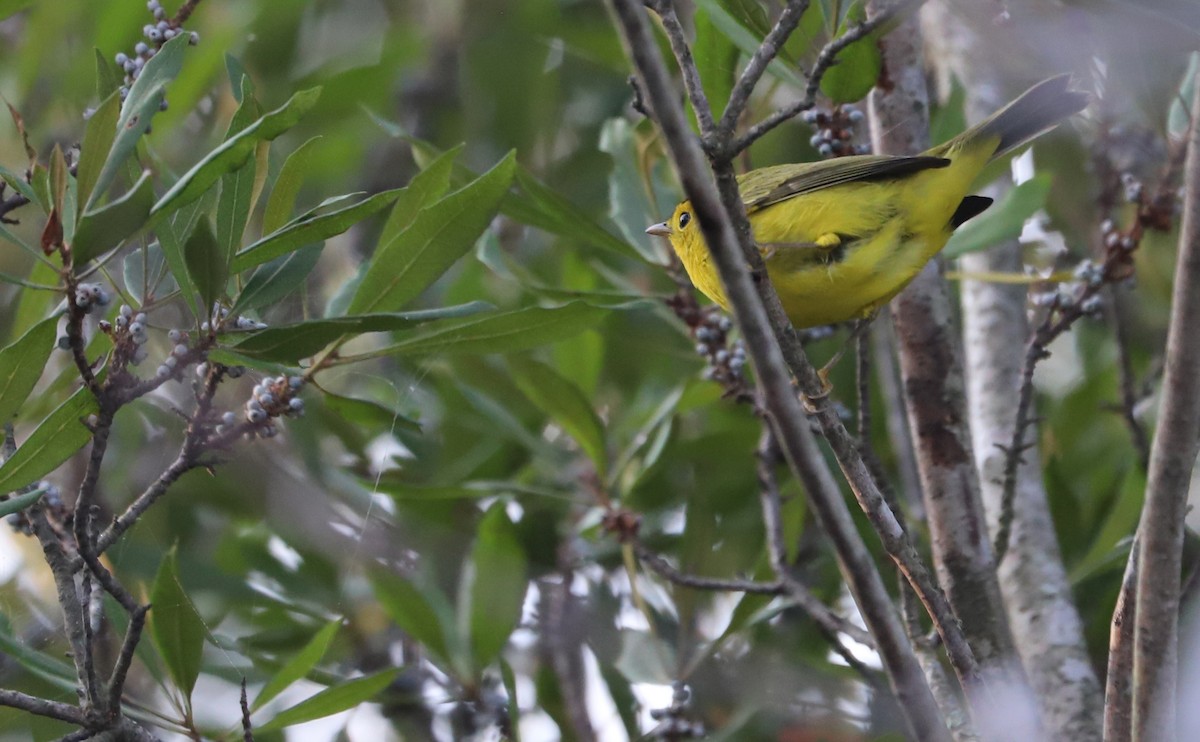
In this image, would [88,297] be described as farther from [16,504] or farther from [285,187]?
[285,187]

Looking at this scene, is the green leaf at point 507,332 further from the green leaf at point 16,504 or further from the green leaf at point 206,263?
the green leaf at point 16,504

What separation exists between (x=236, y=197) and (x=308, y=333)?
325 mm

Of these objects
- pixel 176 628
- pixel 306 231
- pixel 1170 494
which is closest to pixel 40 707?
pixel 176 628

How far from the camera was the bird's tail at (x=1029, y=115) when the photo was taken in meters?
3.34

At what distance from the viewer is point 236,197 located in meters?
2.33

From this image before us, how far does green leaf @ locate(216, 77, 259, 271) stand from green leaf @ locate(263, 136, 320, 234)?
0.11m

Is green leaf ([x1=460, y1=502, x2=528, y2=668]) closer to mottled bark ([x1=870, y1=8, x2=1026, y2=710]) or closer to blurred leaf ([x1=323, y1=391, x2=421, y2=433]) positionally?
blurred leaf ([x1=323, y1=391, x2=421, y2=433])

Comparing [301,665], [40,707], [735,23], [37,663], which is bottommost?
[40,707]

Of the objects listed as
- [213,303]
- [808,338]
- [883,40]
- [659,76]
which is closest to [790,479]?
[808,338]

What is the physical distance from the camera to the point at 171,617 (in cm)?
249

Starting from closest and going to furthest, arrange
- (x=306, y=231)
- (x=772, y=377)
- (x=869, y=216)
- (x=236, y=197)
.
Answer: (x=772, y=377) → (x=306, y=231) → (x=236, y=197) → (x=869, y=216)

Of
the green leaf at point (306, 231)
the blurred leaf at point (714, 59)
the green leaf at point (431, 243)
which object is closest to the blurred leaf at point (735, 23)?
the blurred leaf at point (714, 59)

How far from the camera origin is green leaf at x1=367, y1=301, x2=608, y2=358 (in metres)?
2.60

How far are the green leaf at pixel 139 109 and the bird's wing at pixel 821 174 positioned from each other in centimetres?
176
